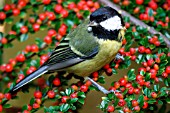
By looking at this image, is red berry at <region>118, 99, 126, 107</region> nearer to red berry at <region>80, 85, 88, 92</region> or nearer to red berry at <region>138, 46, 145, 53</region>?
red berry at <region>80, 85, 88, 92</region>

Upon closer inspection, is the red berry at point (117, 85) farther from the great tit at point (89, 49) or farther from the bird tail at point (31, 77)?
the bird tail at point (31, 77)

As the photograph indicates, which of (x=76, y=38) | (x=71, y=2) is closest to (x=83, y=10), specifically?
(x=71, y=2)

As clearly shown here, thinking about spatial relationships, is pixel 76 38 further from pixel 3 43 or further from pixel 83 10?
pixel 3 43

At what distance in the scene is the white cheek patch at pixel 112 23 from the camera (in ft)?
5.02

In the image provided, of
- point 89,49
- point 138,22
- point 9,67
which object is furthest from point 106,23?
point 9,67

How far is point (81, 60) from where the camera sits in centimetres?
158

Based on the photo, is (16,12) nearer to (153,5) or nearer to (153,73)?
(153,5)

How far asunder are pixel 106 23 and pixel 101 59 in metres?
0.15

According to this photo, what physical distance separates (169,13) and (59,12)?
0.49 meters

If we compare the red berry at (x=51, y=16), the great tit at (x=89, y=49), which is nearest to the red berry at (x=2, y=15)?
the red berry at (x=51, y=16)

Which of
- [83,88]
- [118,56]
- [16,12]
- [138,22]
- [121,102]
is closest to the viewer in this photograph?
[121,102]

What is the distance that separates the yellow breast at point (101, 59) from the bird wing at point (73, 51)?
2 cm

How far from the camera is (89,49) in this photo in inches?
62.2

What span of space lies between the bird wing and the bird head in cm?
5
